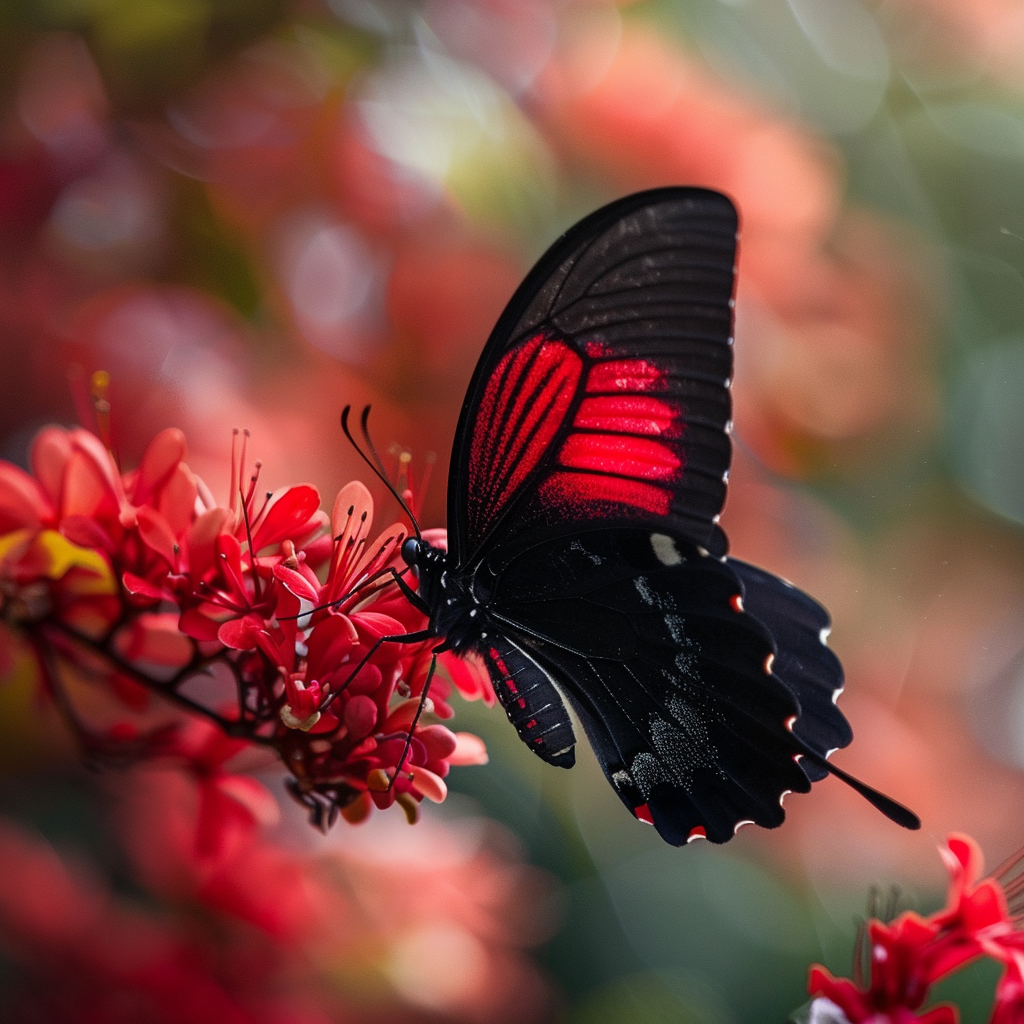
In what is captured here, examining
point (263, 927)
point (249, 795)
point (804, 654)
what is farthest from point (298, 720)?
point (263, 927)

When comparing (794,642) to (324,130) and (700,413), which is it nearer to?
(700,413)

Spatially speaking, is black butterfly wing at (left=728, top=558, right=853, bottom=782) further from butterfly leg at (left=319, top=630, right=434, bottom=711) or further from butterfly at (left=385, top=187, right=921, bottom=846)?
butterfly leg at (left=319, top=630, right=434, bottom=711)

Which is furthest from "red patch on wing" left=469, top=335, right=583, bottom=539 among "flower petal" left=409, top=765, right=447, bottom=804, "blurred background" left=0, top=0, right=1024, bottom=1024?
"blurred background" left=0, top=0, right=1024, bottom=1024

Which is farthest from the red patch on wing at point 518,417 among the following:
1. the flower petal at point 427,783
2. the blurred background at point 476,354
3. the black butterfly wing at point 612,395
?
the blurred background at point 476,354

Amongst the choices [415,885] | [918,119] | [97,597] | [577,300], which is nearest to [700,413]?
[577,300]

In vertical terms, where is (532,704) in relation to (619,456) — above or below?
below

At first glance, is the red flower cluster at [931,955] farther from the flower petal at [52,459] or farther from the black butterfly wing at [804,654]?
the flower petal at [52,459]

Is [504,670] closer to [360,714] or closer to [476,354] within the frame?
[360,714]
